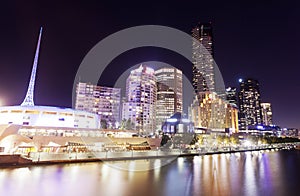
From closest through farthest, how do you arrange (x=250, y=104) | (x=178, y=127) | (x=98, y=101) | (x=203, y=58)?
(x=178, y=127)
(x=98, y=101)
(x=203, y=58)
(x=250, y=104)

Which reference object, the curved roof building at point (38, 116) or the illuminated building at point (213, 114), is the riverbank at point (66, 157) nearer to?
the curved roof building at point (38, 116)

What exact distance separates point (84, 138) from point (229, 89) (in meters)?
168

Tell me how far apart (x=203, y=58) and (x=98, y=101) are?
9539 centimetres

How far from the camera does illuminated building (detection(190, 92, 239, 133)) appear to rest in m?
128

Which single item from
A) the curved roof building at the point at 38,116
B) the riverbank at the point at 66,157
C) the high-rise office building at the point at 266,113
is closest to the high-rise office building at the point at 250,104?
the high-rise office building at the point at 266,113

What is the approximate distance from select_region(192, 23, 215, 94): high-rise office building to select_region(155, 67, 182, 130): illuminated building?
59.2ft

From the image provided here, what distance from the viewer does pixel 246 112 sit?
18950 cm

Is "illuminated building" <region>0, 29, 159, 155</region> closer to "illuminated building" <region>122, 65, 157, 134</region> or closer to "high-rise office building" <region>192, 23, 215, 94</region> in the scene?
"illuminated building" <region>122, 65, 157, 134</region>

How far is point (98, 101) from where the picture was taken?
341 feet

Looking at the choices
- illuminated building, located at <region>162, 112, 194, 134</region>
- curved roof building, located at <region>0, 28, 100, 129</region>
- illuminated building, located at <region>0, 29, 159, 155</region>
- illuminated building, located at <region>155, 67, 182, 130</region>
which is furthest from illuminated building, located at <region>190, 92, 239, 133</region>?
curved roof building, located at <region>0, 28, 100, 129</region>

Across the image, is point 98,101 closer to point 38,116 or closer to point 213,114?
point 38,116

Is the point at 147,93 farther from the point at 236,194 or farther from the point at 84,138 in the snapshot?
the point at 236,194

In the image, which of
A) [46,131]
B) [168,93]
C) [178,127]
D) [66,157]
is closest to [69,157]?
[66,157]

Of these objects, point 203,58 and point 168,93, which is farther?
point 203,58
